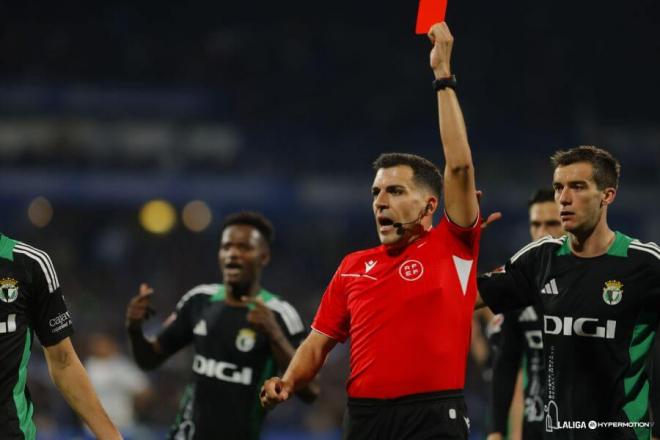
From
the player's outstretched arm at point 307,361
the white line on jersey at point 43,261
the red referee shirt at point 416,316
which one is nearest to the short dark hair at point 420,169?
the red referee shirt at point 416,316

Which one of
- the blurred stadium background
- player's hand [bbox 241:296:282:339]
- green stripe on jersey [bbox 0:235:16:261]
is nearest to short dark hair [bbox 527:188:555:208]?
player's hand [bbox 241:296:282:339]

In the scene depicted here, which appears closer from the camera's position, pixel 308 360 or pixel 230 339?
pixel 308 360

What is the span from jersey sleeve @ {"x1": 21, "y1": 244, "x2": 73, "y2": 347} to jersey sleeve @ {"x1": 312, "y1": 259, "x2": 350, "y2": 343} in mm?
1224

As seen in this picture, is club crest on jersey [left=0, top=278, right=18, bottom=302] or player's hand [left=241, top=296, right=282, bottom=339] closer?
club crest on jersey [left=0, top=278, right=18, bottom=302]

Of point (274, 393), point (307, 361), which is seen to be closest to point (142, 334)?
point (307, 361)

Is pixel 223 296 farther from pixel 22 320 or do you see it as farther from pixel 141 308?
pixel 22 320

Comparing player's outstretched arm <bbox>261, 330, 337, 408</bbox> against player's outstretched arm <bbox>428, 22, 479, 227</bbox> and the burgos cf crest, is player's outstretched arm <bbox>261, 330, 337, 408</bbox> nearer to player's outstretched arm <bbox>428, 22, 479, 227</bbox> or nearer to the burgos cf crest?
player's outstretched arm <bbox>428, 22, 479, 227</bbox>

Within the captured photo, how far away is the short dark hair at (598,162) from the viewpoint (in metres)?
4.92

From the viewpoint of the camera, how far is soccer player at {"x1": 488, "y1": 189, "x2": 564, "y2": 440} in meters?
6.53

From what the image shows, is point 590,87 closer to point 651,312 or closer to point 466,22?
point 466,22

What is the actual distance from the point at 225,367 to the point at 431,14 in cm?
291

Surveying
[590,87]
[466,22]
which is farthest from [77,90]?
[590,87]

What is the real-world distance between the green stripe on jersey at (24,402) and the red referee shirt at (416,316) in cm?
147

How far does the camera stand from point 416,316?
14.7 ft
